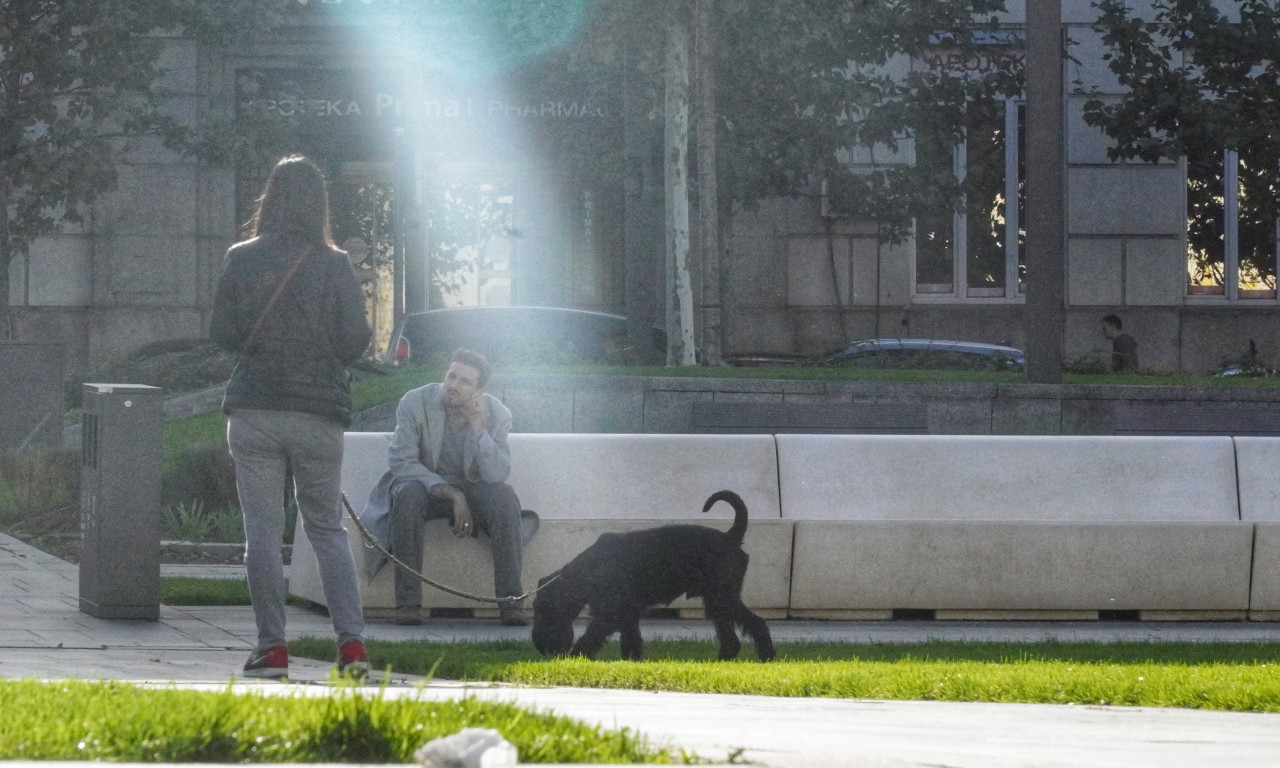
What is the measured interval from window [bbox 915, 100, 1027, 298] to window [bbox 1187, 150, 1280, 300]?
2461 mm

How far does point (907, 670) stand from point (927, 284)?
834 inches

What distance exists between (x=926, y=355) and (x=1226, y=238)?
10055 mm

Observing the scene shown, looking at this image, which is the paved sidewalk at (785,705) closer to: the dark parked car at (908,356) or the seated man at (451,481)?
the seated man at (451,481)

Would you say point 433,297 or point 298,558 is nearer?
point 298,558

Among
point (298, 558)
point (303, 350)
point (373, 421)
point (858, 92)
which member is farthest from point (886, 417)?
point (858, 92)

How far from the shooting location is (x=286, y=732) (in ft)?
13.3

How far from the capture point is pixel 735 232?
26781 millimetres

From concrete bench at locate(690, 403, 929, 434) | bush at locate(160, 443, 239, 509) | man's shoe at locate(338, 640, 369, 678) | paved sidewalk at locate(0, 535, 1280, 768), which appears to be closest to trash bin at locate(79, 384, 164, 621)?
paved sidewalk at locate(0, 535, 1280, 768)

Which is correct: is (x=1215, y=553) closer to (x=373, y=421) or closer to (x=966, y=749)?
(x=966, y=749)

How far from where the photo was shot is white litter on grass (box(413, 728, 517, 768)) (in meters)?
3.62

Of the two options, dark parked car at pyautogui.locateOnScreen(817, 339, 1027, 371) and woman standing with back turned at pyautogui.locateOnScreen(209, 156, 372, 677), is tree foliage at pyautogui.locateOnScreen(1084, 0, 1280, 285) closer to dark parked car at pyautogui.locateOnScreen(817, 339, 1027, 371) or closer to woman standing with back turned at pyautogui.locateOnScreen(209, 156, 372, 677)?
dark parked car at pyautogui.locateOnScreen(817, 339, 1027, 371)

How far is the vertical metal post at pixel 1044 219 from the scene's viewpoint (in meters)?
14.4

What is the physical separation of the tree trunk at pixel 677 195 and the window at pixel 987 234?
899cm

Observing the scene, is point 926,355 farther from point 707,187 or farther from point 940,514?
point 940,514
